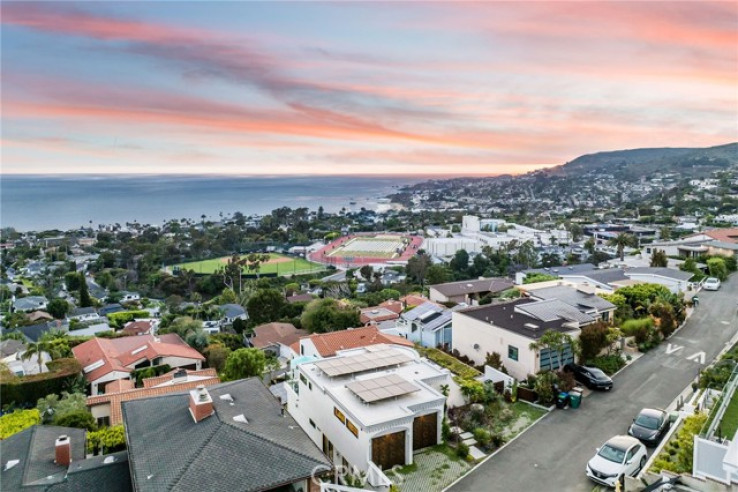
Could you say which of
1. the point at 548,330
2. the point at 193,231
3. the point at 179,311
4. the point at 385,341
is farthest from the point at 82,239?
the point at 548,330

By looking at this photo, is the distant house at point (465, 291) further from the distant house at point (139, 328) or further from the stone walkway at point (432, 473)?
the stone walkway at point (432, 473)

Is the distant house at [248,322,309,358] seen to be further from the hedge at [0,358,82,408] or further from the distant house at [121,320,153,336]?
the hedge at [0,358,82,408]

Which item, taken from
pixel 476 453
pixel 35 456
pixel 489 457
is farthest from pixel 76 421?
pixel 489 457

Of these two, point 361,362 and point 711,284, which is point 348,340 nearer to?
point 361,362

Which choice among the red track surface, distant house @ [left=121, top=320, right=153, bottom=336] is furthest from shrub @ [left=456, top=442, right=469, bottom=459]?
the red track surface

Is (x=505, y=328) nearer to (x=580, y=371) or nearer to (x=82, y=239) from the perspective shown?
(x=580, y=371)

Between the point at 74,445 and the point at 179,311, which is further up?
the point at 74,445
